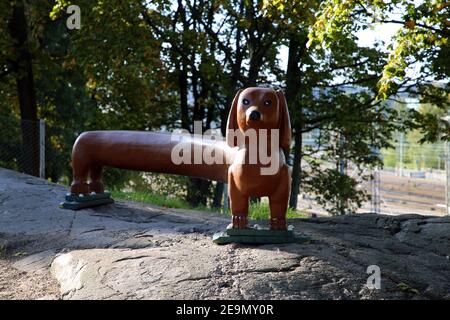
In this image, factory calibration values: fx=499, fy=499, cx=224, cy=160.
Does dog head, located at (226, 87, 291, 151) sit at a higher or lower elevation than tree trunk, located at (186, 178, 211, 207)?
higher

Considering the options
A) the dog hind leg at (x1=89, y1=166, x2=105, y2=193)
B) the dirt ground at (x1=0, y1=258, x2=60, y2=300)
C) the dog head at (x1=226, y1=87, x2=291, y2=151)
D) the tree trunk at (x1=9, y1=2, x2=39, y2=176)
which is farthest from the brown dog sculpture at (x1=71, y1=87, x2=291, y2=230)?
the tree trunk at (x1=9, y1=2, x2=39, y2=176)

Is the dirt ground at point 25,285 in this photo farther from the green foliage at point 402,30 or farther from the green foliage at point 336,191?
the green foliage at point 336,191

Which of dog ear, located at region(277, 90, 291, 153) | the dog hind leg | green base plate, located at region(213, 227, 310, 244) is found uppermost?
dog ear, located at region(277, 90, 291, 153)

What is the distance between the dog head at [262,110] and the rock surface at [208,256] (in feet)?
3.41

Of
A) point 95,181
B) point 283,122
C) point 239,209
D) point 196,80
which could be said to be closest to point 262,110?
Answer: point 283,122

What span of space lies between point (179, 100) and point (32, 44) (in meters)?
4.26

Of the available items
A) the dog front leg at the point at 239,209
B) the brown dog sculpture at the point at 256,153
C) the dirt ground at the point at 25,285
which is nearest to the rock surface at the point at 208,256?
the dirt ground at the point at 25,285

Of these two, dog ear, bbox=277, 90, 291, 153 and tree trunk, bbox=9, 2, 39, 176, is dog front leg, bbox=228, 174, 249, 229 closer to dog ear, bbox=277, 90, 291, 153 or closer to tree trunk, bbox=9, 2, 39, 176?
dog ear, bbox=277, 90, 291, 153

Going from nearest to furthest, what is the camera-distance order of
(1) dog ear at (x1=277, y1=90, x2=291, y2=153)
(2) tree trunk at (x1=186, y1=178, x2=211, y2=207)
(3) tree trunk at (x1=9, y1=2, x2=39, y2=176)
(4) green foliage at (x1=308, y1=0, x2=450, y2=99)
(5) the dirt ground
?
(5) the dirt ground < (1) dog ear at (x1=277, y1=90, x2=291, y2=153) < (4) green foliage at (x1=308, y1=0, x2=450, y2=99) < (2) tree trunk at (x1=186, y1=178, x2=211, y2=207) < (3) tree trunk at (x1=9, y1=2, x2=39, y2=176)

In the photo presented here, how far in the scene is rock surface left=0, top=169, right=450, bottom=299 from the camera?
3.40 meters

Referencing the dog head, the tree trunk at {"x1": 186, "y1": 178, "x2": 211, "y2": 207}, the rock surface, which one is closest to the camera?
the rock surface

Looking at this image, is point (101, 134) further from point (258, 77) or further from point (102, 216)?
point (258, 77)

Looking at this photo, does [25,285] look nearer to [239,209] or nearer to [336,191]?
[239,209]

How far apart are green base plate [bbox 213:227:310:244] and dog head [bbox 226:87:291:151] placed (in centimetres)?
80
